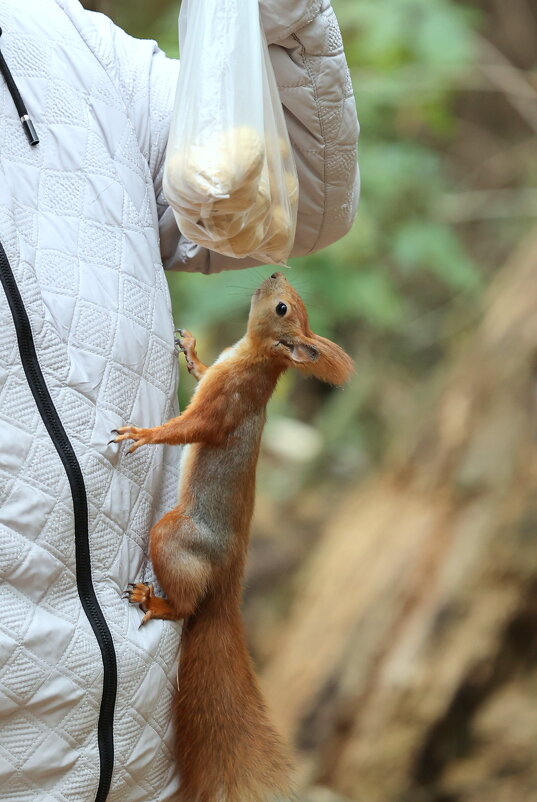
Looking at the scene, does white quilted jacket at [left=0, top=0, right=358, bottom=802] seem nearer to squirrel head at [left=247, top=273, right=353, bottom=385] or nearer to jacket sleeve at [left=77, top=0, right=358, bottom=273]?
jacket sleeve at [left=77, top=0, right=358, bottom=273]

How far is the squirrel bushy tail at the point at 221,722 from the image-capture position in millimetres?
1274

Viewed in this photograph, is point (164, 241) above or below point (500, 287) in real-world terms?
above

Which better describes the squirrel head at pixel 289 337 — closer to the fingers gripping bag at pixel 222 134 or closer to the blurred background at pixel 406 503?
the fingers gripping bag at pixel 222 134

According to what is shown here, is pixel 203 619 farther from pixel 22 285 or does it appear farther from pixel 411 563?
pixel 411 563

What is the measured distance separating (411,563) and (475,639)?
380mm

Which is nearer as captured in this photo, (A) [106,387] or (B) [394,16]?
(A) [106,387]

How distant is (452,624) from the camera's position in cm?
325

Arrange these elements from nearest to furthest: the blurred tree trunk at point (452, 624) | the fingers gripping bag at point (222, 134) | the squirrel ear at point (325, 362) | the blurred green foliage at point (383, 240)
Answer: the fingers gripping bag at point (222, 134) < the squirrel ear at point (325, 362) < the blurred tree trunk at point (452, 624) < the blurred green foliage at point (383, 240)

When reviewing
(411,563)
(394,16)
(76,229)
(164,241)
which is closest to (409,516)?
(411,563)

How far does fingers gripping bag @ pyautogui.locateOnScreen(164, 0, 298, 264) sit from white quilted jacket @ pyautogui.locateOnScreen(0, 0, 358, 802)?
0.32 ft

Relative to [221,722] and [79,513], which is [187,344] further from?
[221,722]

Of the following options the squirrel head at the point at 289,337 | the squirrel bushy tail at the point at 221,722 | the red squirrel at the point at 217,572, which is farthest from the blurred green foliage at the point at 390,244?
the squirrel bushy tail at the point at 221,722

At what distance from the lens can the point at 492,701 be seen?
327 centimetres

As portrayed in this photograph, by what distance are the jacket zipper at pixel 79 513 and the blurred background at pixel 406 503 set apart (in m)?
1.30
